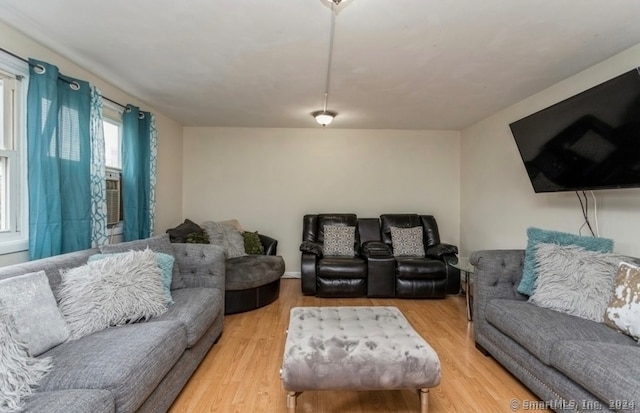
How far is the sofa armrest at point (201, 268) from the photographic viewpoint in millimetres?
2631

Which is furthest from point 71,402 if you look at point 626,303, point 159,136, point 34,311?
point 159,136

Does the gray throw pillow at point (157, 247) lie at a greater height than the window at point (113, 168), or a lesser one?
lesser

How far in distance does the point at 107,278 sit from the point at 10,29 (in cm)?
176

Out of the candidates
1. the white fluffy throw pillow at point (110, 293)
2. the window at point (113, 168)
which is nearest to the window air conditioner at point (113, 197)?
the window at point (113, 168)

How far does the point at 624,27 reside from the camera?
196 cm

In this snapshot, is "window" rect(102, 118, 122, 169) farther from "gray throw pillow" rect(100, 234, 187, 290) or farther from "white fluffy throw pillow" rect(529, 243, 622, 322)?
"white fluffy throw pillow" rect(529, 243, 622, 322)

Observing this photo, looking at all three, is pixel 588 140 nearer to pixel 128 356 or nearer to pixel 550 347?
pixel 550 347

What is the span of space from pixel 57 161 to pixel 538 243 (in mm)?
3619

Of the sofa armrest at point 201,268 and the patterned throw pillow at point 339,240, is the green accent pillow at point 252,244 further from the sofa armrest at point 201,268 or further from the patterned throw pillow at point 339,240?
the sofa armrest at point 201,268

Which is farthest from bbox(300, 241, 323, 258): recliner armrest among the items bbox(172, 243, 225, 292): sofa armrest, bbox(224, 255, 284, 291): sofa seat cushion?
bbox(172, 243, 225, 292): sofa armrest

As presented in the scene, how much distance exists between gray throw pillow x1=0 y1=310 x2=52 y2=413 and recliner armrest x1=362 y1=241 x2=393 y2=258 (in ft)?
10.6

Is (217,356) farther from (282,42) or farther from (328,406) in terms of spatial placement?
(282,42)

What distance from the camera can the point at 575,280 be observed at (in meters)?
2.03

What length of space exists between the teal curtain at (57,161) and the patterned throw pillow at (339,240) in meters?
2.69
